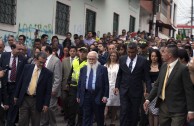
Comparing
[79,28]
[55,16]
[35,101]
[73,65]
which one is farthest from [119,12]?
[35,101]

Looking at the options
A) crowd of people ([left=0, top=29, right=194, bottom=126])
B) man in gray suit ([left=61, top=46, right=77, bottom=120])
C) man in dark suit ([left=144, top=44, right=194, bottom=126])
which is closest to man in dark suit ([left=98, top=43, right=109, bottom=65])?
crowd of people ([left=0, top=29, right=194, bottom=126])

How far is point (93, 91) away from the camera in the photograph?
1041 cm

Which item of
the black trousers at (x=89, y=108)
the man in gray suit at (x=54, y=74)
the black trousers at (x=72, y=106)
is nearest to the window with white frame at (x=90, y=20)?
the black trousers at (x=72, y=106)

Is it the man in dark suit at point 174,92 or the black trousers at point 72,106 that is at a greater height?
the man in dark suit at point 174,92

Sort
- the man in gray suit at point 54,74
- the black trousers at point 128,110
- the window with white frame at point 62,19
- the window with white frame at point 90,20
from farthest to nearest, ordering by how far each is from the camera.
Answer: the window with white frame at point 90,20 → the window with white frame at point 62,19 → the man in gray suit at point 54,74 → the black trousers at point 128,110

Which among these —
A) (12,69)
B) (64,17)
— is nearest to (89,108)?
(12,69)

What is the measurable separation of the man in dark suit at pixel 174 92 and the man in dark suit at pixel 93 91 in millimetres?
2103

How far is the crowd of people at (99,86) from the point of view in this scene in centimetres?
831

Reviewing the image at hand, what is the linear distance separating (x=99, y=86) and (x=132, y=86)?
75 cm

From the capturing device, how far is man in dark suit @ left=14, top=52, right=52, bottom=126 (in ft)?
31.1

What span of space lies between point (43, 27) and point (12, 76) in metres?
7.25

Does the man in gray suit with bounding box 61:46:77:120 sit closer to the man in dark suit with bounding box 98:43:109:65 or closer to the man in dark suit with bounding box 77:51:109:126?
the man in dark suit with bounding box 98:43:109:65

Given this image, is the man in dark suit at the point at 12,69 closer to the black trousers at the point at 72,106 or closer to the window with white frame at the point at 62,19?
the black trousers at the point at 72,106

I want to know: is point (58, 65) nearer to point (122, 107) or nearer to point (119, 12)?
point (122, 107)
